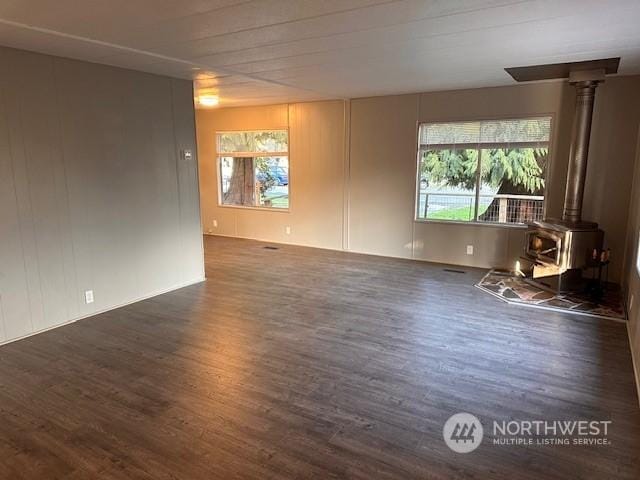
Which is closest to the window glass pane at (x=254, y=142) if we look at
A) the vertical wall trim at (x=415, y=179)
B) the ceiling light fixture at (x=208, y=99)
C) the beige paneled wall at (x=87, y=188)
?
the ceiling light fixture at (x=208, y=99)

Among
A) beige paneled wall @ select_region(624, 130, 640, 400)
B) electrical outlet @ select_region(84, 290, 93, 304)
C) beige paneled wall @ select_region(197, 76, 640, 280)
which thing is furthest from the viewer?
beige paneled wall @ select_region(197, 76, 640, 280)

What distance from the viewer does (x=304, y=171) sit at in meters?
7.66

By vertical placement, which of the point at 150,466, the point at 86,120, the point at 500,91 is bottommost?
the point at 150,466

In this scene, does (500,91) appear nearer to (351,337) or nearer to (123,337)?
(351,337)

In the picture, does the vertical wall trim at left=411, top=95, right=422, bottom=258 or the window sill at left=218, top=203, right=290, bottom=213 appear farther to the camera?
the window sill at left=218, top=203, right=290, bottom=213

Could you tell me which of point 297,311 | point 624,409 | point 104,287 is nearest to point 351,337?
point 297,311

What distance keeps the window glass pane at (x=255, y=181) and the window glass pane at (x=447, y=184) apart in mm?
2657

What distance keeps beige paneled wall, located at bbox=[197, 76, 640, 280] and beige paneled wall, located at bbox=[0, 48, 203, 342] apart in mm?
2742

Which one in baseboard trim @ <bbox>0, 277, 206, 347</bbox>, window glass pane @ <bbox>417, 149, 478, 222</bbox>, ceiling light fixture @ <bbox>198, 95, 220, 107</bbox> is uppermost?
ceiling light fixture @ <bbox>198, 95, 220, 107</bbox>

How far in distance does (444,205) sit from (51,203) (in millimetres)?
5038

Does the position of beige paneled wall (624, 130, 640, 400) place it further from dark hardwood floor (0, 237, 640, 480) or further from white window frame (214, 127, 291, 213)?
white window frame (214, 127, 291, 213)

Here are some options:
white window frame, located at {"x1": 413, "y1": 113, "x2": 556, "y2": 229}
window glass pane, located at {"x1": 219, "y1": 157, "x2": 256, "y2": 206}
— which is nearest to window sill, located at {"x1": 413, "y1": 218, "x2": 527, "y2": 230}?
white window frame, located at {"x1": 413, "y1": 113, "x2": 556, "y2": 229}

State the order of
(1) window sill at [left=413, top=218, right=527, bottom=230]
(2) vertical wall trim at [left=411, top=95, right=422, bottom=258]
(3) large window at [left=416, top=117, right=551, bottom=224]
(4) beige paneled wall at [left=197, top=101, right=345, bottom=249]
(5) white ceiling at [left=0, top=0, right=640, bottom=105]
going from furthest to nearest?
(4) beige paneled wall at [left=197, top=101, right=345, bottom=249]
(2) vertical wall trim at [left=411, top=95, right=422, bottom=258]
(1) window sill at [left=413, top=218, right=527, bottom=230]
(3) large window at [left=416, top=117, right=551, bottom=224]
(5) white ceiling at [left=0, top=0, right=640, bottom=105]

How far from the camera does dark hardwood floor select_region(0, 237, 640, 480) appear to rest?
85.7 inches
